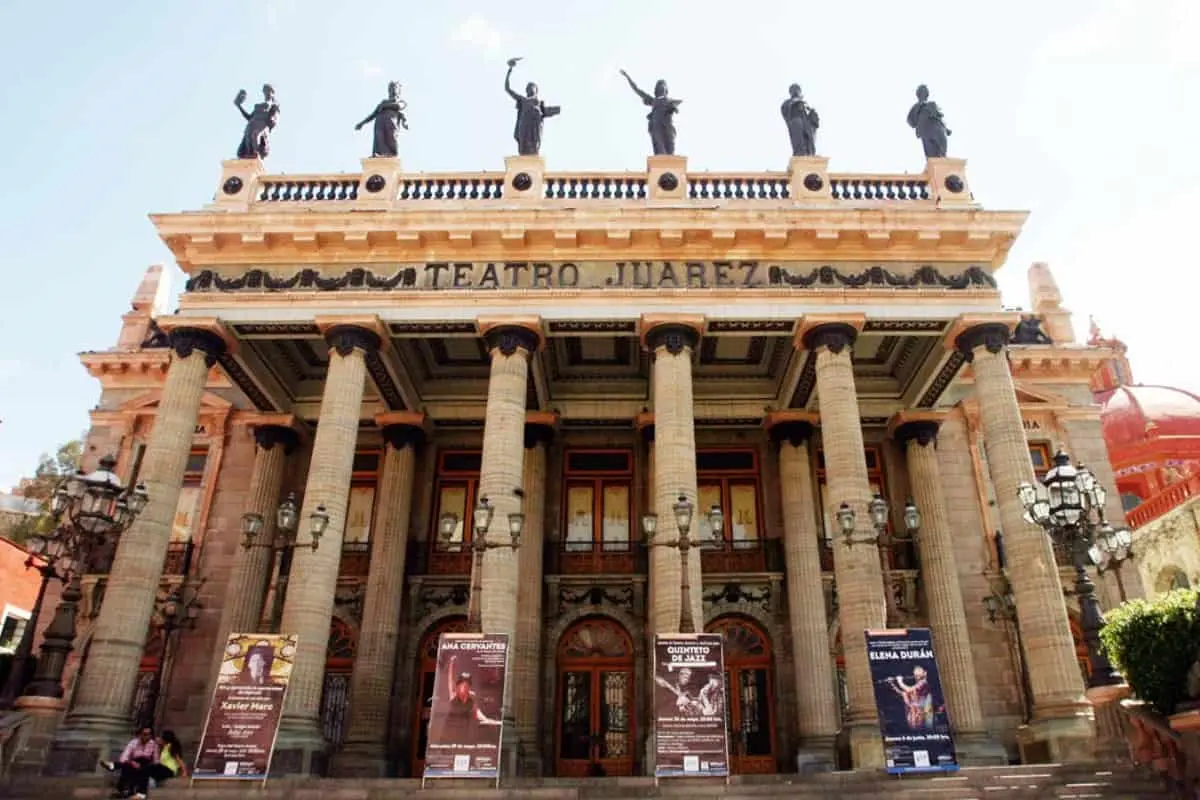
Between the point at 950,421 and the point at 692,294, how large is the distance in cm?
820

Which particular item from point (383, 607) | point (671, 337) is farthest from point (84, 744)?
point (671, 337)

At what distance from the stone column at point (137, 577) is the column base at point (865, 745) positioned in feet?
37.5

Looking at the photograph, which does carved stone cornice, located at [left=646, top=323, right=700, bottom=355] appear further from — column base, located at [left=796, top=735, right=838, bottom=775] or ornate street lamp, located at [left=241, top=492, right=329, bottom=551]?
column base, located at [left=796, top=735, right=838, bottom=775]

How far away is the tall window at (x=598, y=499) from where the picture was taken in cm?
2005

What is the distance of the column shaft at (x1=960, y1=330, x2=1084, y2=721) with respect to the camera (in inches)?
551

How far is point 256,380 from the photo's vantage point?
754 inches

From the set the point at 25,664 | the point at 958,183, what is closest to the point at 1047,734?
the point at 958,183

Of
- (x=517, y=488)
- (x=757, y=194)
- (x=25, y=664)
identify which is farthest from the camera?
(x=757, y=194)

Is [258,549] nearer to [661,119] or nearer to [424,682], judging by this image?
[424,682]

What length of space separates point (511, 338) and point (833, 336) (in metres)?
6.15

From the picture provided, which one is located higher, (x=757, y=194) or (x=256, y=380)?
(x=757, y=194)

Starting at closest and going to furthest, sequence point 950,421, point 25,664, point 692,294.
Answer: point 25,664, point 692,294, point 950,421

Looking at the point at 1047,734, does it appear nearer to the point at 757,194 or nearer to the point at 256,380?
the point at 757,194

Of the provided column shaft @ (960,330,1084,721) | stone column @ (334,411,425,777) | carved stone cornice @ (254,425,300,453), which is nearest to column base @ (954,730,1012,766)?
column shaft @ (960,330,1084,721)
